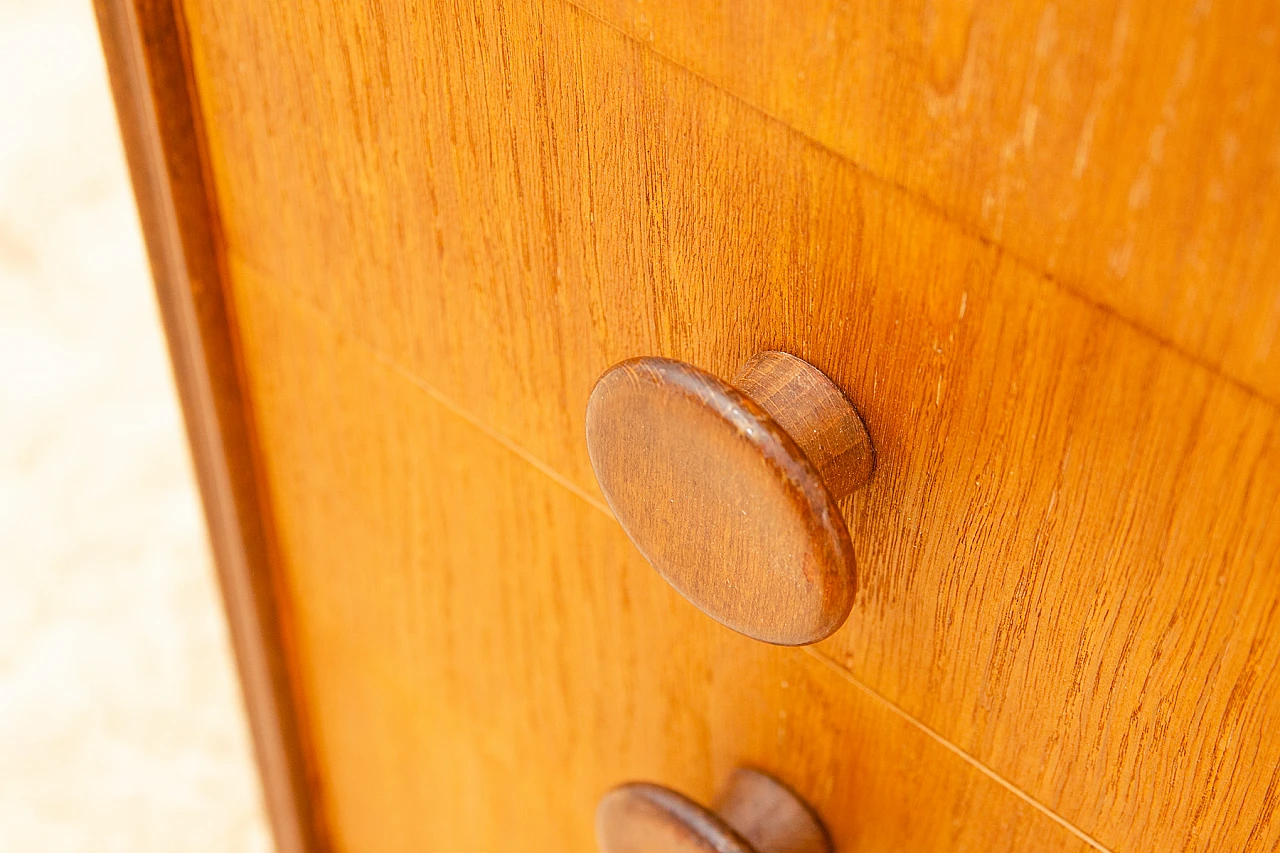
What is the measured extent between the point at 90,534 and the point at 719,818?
89 cm

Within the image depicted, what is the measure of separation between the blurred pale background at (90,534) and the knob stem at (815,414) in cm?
81

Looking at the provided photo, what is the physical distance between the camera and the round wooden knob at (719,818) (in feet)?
1.35

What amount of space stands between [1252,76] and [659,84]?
0.44 ft

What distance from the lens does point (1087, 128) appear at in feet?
0.78

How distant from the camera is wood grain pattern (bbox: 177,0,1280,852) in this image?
0.27 metres

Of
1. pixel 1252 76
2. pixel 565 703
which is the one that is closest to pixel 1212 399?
pixel 1252 76

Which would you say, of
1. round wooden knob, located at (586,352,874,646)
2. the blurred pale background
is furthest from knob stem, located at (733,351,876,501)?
the blurred pale background

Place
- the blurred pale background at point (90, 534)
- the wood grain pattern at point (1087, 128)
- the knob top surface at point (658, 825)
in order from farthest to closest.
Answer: the blurred pale background at point (90, 534)
the knob top surface at point (658, 825)
the wood grain pattern at point (1087, 128)

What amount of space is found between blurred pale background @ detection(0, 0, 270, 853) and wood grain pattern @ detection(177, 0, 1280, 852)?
743 mm

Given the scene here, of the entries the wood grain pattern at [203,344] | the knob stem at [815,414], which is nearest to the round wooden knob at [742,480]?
the knob stem at [815,414]

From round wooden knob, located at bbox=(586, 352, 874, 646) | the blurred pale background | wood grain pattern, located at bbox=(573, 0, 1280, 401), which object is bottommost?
the blurred pale background

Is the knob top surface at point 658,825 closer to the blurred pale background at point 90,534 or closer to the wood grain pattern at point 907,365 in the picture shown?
the wood grain pattern at point 907,365

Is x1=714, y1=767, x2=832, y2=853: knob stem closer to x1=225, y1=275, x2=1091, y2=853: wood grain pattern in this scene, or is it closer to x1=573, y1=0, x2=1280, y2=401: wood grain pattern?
x1=225, y1=275, x2=1091, y2=853: wood grain pattern

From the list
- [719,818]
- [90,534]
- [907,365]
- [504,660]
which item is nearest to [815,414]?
[907,365]
